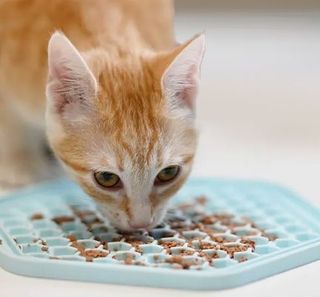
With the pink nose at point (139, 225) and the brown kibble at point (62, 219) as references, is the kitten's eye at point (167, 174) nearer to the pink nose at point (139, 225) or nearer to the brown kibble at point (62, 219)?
the pink nose at point (139, 225)

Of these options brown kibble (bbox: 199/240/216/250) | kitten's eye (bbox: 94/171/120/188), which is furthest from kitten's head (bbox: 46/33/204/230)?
brown kibble (bbox: 199/240/216/250)

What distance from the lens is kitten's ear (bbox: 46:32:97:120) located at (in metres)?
1.32

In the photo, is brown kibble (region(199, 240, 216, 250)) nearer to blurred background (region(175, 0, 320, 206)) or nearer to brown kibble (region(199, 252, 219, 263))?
brown kibble (region(199, 252, 219, 263))

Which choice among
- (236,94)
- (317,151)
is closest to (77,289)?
(317,151)

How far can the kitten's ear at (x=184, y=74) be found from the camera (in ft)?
4.46

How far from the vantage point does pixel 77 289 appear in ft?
3.98

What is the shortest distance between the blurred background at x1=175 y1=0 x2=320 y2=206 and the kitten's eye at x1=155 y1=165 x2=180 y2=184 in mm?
265

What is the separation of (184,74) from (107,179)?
9.3 inches

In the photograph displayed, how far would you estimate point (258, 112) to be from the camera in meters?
2.48

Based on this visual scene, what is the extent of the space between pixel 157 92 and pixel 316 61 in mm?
1655

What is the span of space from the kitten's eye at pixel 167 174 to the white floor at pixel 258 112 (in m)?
0.26

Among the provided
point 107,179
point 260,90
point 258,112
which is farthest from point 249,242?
point 260,90

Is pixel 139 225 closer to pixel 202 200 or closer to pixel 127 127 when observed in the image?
pixel 127 127

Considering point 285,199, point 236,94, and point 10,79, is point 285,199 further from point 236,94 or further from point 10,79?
point 236,94
